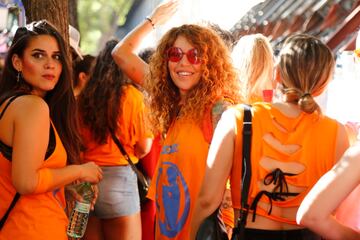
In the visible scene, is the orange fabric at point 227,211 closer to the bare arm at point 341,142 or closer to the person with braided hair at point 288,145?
the person with braided hair at point 288,145

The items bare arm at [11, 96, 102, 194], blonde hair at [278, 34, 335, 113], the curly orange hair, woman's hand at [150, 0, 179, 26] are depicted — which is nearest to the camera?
blonde hair at [278, 34, 335, 113]

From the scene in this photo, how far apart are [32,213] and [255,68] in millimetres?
1995

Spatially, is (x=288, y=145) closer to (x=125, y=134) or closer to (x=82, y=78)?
(x=125, y=134)

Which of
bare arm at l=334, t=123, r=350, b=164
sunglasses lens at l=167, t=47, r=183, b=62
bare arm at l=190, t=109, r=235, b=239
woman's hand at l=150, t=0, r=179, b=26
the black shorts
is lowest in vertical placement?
the black shorts

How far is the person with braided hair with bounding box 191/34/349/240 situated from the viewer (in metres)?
2.75

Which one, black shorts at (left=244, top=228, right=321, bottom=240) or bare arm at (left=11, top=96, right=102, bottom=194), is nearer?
black shorts at (left=244, top=228, right=321, bottom=240)

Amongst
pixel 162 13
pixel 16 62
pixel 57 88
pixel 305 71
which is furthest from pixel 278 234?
pixel 162 13

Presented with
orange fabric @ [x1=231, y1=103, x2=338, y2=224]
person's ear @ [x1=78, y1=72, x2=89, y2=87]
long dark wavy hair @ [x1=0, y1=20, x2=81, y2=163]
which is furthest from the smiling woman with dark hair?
person's ear @ [x1=78, y1=72, x2=89, y2=87]

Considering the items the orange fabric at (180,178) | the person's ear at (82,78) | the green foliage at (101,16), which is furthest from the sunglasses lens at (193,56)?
the green foliage at (101,16)

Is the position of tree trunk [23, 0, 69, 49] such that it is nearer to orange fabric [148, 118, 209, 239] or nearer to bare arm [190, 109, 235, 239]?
orange fabric [148, 118, 209, 239]

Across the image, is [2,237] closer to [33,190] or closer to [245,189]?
[33,190]

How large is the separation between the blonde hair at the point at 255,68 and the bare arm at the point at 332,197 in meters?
1.98

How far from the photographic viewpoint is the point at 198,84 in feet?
11.9

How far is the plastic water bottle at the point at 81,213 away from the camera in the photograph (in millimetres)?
3299
